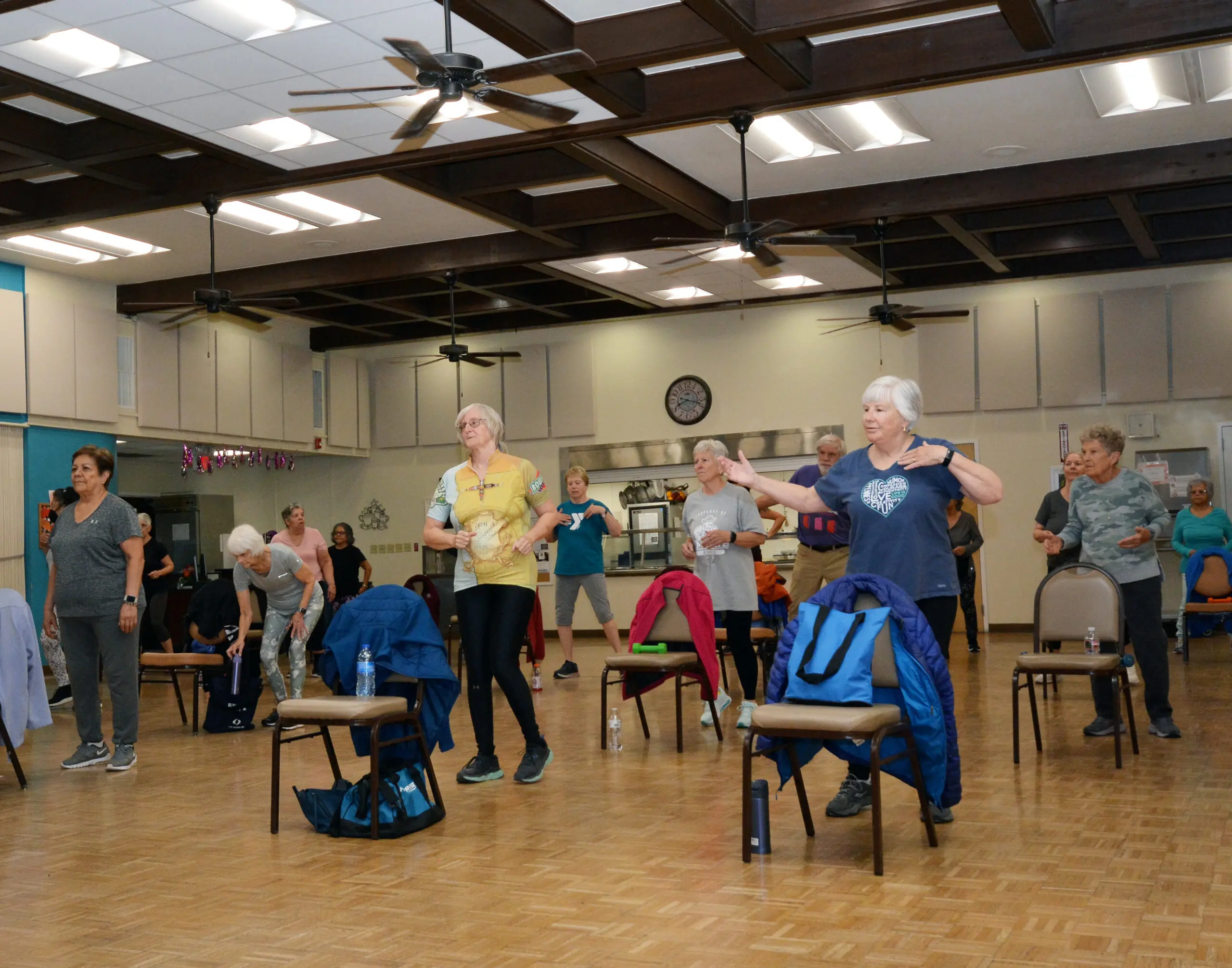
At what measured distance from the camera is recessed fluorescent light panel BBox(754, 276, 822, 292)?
12727 mm

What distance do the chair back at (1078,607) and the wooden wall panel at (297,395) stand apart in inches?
417

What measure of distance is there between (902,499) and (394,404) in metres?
12.4

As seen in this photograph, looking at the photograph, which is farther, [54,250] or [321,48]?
[54,250]

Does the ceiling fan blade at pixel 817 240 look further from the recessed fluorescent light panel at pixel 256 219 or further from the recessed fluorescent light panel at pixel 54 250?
the recessed fluorescent light panel at pixel 54 250

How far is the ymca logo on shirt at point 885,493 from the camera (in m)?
4.11

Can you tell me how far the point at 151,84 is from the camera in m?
6.91

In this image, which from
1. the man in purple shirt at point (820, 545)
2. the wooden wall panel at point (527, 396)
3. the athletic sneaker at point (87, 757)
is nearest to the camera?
the athletic sneaker at point (87, 757)

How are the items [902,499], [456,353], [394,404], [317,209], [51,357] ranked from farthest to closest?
1. [394,404]
2. [456,353]
3. [51,357]
4. [317,209]
5. [902,499]

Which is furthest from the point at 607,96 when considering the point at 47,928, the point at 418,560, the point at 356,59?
the point at 418,560

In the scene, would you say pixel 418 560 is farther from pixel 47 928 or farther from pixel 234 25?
pixel 47 928

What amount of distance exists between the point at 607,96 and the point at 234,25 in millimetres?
2094

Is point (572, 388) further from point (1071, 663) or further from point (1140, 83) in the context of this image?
point (1071, 663)

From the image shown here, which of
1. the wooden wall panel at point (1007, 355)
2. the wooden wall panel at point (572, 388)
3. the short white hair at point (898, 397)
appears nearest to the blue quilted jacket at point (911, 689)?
the short white hair at point (898, 397)

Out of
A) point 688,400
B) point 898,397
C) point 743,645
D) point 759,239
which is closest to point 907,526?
point 898,397
